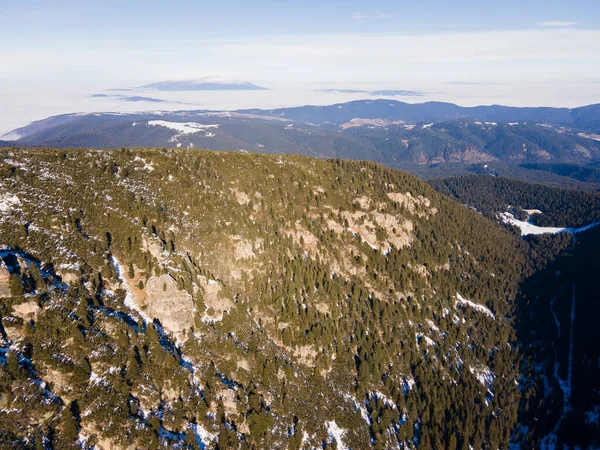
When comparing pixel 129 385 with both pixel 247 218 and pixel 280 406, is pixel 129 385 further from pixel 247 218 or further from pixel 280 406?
pixel 247 218

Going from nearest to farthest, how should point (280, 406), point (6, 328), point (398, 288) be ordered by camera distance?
point (6, 328), point (280, 406), point (398, 288)

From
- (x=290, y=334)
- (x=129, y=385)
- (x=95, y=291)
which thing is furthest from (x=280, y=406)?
(x=95, y=291)

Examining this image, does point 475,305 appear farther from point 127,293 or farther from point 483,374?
point 127,293

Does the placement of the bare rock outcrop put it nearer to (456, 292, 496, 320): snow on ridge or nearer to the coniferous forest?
the coniferous forest

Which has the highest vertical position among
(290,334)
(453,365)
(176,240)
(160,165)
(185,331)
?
(160,165)

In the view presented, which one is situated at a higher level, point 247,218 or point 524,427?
point 247,218

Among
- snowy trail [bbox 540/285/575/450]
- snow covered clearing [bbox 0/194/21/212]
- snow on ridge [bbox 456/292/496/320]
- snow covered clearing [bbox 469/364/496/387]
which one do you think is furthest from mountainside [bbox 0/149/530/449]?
snowy trail [bbox 540/285/575/450]

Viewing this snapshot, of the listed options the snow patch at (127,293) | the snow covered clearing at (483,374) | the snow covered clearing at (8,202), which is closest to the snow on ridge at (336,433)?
the snow patch at (127,293)

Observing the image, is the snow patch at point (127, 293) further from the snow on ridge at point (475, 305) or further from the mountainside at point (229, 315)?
the snow on ridge at point (475, 305)
